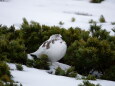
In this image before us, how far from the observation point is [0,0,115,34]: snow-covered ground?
902 cm

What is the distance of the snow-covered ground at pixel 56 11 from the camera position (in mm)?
9016

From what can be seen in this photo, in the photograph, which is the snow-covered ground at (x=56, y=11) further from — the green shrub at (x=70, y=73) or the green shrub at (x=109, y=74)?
the green shrub at (x=70, y=73)

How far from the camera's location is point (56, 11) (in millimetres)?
10391

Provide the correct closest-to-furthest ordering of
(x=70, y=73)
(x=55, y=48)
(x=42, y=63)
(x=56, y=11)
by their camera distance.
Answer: (x=70, y=73) < (x=55, y=48) < (x=42, y=63) < (x=56, y=11)

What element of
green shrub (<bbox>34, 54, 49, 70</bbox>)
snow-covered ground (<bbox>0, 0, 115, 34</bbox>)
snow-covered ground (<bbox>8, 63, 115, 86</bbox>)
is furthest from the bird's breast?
snow-covered ground (<bbox>0, 0, 115, 34</bbox>)

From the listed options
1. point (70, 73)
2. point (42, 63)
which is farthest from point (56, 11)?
point (70, 73)

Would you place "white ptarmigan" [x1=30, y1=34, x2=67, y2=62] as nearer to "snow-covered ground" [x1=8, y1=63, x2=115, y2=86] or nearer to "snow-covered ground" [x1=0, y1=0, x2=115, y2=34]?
"snow-covered ground" [x1=8, y1=63, x2=115, y2=86]

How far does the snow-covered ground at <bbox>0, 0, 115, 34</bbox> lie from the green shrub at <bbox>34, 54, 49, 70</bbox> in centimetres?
370

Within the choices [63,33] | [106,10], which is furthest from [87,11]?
[63,33]

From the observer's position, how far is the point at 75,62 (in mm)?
5328

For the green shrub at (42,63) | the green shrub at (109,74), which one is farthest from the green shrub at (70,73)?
the green shrub at (109,74)

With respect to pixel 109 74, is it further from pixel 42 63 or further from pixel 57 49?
pixel 42 63

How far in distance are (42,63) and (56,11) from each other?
5724mm

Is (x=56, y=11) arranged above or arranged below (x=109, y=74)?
above
